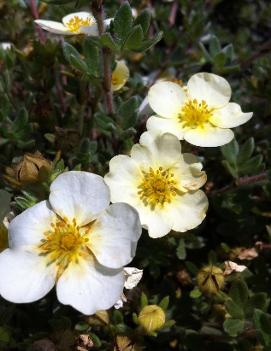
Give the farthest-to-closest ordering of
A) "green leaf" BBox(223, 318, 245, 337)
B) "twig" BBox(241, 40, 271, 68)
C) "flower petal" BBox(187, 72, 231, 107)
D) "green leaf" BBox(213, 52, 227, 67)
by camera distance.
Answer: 1. "twig" BBox(241, 40, 271, 68)
2. "green leaf" BBox(213, 52, 227, 67)
3. "flower petal" BBox(187, 72, 231, 107)
4. "green leaf" BBox(223, 318, 245, 337)

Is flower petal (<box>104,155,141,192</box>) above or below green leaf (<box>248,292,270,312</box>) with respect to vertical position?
above

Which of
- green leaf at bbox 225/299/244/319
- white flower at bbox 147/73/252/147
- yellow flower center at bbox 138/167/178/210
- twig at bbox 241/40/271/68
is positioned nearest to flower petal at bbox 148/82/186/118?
white flower at bbox 147/73/252/147

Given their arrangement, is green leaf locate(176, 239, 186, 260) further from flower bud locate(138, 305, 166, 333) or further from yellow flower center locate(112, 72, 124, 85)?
yellow flower center locate(112, 72, 124, 85)

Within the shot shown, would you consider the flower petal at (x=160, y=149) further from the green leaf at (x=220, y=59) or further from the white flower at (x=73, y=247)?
the green leaf at (x=220, y=59)

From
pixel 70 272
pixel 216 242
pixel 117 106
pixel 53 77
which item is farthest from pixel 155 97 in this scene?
pixel 216 242

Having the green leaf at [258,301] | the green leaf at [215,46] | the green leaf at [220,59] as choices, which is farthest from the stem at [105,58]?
the green leaf at [258,301]
